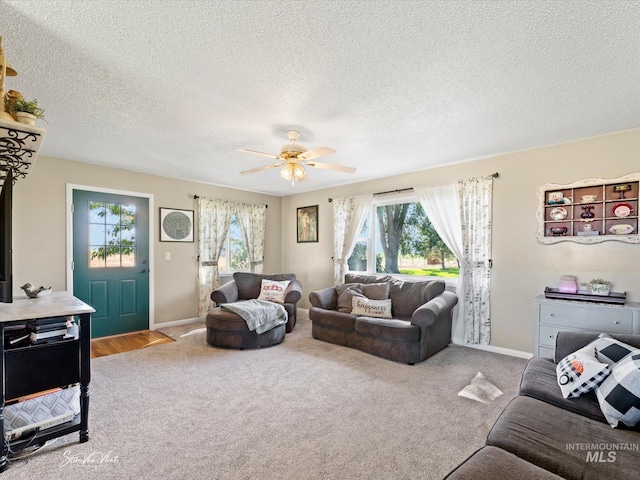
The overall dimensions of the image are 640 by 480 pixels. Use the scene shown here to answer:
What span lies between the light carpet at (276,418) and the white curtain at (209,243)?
6.03 feet

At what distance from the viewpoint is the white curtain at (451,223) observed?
429 cm

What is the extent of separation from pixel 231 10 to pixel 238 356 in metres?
3.40

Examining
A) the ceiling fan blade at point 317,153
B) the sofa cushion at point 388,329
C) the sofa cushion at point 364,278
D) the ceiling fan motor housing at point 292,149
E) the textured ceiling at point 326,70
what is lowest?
the sofa cushion at point 388,329

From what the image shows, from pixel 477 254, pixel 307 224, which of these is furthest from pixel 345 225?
pixel 477 254

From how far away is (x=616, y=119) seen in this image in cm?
289

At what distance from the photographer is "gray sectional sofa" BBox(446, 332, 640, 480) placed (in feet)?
4.03

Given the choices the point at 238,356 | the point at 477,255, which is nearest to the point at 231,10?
the point at 238,356

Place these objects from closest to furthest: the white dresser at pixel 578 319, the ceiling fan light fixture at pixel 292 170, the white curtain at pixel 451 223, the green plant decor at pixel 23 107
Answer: the green plant decor at pixel 23 107 < the white dresser at pixel 578 319 < the ceiling fan light fixture at pixel 292 170 < the white curtain at pixel 451 223

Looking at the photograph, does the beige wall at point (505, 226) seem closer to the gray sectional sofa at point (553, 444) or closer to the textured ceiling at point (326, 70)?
the textured ceiling at point (326, 70)

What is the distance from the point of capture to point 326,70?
82.7 inches

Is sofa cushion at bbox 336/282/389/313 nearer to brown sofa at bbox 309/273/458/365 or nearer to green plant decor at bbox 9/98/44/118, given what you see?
brown sofa at bbox 309/273/458/365

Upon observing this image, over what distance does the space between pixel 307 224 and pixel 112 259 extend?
3358 mm

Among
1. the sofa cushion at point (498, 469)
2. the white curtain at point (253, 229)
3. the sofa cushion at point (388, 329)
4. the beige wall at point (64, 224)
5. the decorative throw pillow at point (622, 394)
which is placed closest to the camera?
the sofa cushion at point (498, 469)

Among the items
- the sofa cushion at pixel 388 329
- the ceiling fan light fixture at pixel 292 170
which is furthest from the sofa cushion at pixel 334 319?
the ceiling fan light fixture at pixel 292 170
